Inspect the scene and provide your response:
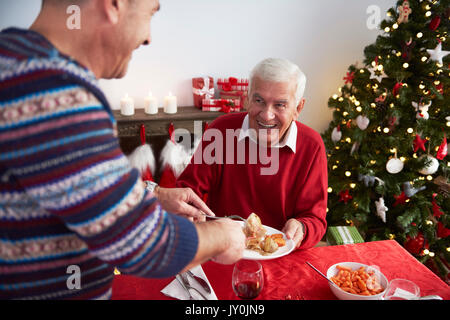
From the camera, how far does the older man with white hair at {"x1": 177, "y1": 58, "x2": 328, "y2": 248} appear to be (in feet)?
5.70

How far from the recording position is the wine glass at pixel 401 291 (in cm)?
108

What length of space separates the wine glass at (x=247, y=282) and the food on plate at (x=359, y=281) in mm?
276

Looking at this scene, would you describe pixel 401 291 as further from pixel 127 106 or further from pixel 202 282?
pixel 127 106

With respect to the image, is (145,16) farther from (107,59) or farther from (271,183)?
(271,183)

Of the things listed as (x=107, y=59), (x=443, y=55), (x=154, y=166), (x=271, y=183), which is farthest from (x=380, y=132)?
(x=107, y=59)

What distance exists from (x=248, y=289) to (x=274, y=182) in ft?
2.63

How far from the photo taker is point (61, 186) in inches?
23.6

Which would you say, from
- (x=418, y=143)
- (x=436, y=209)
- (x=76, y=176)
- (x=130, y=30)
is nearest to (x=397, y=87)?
(x=418, y=143)

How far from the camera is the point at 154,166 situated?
323cm

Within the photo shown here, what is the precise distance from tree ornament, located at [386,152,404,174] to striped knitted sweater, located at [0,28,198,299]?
236 centimetres

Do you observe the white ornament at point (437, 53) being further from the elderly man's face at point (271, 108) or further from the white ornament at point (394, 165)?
the elderly man's face at point (271, 108)

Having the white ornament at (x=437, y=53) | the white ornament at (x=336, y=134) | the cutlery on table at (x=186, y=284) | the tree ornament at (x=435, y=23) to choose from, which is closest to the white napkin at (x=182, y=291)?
the cutlery on table at (x=186, y=284)
